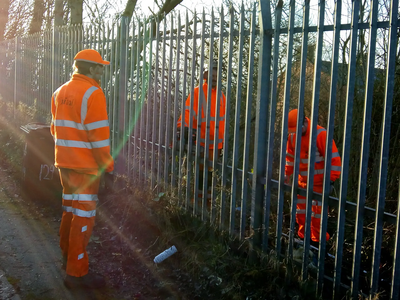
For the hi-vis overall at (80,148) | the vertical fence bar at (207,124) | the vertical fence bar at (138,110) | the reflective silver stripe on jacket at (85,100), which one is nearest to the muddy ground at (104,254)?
the hi-vis overall at (80,148)

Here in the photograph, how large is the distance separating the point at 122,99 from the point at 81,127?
8.51 ft

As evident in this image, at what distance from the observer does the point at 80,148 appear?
404cm

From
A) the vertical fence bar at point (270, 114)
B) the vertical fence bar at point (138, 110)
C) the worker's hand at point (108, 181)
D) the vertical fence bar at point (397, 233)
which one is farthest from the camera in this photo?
the worker's hand at point (108, 181)

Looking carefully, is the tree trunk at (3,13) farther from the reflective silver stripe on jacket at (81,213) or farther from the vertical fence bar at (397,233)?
the vertical fence bar at (397,233)

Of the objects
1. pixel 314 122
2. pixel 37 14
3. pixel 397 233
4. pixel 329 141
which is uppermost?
pixel 37 14

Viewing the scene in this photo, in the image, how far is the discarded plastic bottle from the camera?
4484 millimetres

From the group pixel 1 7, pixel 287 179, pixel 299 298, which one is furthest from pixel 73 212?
pixel 1 7

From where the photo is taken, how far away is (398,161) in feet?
17.2

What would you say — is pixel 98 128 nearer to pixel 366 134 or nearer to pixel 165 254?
pixel 165 254

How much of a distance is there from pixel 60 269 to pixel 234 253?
1.78 metres

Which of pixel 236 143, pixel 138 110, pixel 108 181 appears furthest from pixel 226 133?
pixel 108 181

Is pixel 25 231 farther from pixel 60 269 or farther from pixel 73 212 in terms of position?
pixel 73 212

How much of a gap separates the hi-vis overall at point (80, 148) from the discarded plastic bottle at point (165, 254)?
0.76 m

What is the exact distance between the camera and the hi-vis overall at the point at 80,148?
3.97 m
